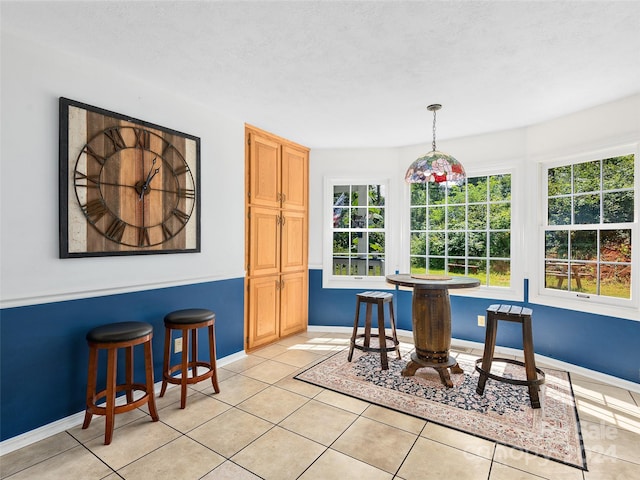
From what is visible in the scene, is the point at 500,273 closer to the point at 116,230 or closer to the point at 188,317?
the point at 188,317

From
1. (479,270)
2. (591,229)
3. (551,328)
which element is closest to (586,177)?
(591,229)

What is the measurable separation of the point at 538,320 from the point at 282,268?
2.91m

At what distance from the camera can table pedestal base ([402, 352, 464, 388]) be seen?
2.94 meters

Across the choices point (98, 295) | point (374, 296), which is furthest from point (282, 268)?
point (98, 295)

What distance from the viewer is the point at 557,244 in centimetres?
362

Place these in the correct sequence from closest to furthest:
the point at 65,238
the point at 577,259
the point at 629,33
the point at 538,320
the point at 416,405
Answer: the point at 629,33, the point at 65,238, the point at 416,405, the point at 577,259, the point at 538,320

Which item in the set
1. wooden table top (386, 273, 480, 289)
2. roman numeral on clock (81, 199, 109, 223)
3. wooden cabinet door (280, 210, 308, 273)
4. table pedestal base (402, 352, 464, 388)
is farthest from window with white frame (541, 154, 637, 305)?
roman numeral on clock (81, 199, 109, 223)

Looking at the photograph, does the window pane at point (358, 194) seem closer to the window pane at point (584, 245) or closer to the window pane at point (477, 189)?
the window pane at point (477, 189)

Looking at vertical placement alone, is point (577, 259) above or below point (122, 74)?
below

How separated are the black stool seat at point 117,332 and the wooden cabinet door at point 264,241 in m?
1.57

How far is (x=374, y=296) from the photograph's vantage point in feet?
11.4

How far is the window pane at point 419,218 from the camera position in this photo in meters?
4.54

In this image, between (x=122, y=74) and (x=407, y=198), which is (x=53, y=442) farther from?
(x=407, y=198)

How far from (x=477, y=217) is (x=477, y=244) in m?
0.32
